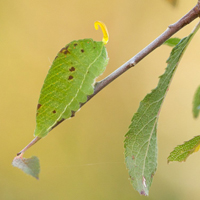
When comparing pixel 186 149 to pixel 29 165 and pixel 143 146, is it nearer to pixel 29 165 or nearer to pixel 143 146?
pixel 143 146

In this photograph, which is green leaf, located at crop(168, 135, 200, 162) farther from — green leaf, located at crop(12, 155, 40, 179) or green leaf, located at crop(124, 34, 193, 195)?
green leaf, located at crop(12, 155, 40, 179)

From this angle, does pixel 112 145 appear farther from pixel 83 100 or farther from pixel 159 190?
pixel 83 100

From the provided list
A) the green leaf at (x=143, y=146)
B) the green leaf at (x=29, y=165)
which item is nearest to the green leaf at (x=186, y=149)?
the green leaf at (x=143, y=146)

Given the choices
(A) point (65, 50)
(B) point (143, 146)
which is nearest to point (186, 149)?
(B) point (143, 146)

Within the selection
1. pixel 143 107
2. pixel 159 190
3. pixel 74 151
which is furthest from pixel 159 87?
pixel 159 190

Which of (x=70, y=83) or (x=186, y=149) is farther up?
(x=70, y=83)

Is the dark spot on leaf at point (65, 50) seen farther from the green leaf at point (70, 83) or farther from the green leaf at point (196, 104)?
the green leaf at point (196, 104)
